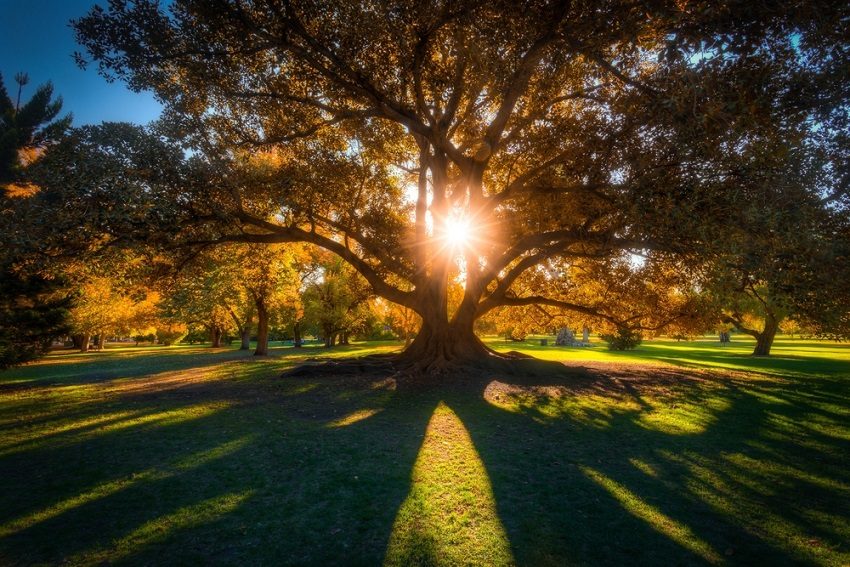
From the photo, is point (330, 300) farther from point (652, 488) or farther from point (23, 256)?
point (652, 488)

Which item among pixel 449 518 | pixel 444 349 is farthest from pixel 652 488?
pixel 444 349

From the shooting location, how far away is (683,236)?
955 centimetres

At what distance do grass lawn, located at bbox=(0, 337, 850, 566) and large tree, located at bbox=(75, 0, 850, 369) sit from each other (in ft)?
16.5

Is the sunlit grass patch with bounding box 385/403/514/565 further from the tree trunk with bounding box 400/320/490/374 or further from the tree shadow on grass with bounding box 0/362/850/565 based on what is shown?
the tree trunk with bounding box 400/320/490/374

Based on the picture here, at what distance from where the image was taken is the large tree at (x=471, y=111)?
7.99m

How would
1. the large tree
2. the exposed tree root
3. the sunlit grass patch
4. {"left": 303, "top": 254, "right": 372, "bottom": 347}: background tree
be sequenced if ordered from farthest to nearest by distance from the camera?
1. {"left": 303, "top": 254, "right": 372, "bottom": 347}: background tree
2. the exposed tree root
3. the large tree
4. the sunlit grass patch

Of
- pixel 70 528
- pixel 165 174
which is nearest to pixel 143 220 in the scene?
pixel 165 174

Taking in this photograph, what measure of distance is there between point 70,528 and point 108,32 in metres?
13.3

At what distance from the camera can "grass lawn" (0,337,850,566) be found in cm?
459

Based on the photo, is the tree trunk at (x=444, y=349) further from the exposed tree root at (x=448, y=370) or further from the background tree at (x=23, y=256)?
the background tree at (x=23, y=256)

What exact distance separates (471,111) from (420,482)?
583 inches

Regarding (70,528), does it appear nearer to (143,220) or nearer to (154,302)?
(143,220)

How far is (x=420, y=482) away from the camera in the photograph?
640cm

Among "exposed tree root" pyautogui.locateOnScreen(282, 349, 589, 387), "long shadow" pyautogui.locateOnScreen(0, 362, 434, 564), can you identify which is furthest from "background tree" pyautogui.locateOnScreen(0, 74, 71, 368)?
"exposed tree root" pyautogui.locateOnScreen(282, 349, 589, 387)
